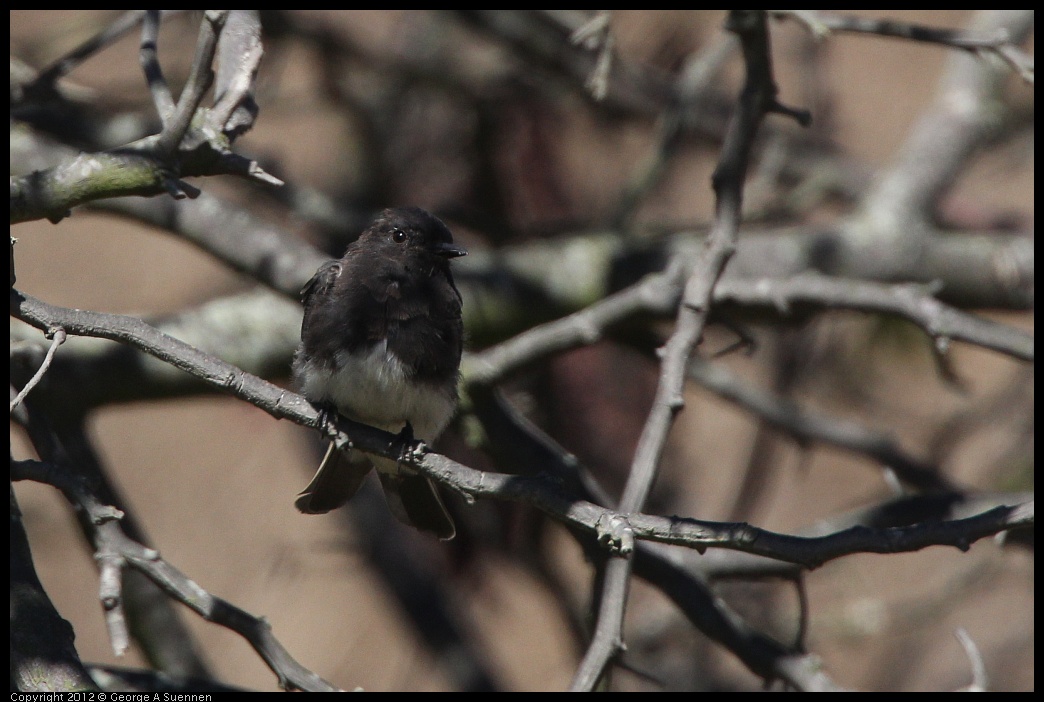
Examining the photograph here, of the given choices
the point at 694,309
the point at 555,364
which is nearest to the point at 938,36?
the point at 694,309

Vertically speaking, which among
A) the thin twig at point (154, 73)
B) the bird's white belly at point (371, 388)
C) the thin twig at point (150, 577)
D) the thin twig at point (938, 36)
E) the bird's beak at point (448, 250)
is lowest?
the thin twig at point (150, 577)

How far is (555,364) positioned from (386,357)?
216 centimetres

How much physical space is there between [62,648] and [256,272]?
2011 mm

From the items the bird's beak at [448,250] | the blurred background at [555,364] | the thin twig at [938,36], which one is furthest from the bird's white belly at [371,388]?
the thin twig at [938,36]

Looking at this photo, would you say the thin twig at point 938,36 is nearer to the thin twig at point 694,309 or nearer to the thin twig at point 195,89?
the thin twig at point 694,309

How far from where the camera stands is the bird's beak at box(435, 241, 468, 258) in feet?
10.9

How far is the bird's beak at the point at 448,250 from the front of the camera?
332 cm

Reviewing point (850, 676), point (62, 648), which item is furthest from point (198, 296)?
point (850, 676)

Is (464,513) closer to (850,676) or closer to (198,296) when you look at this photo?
(198,296)

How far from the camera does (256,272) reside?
3.92 meters

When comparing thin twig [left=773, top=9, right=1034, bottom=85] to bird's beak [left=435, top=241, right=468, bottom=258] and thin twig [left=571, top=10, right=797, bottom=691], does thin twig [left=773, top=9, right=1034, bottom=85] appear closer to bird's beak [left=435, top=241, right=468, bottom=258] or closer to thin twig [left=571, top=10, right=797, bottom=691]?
thin twig [left=571, top=10, right=797, bottom=691]

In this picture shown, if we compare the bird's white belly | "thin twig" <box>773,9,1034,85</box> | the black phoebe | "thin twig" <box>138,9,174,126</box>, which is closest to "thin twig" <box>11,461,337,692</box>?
the black phoebe

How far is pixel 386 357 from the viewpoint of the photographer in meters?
3.02

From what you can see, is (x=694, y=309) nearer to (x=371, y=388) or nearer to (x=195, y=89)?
(x=371, y=388)
